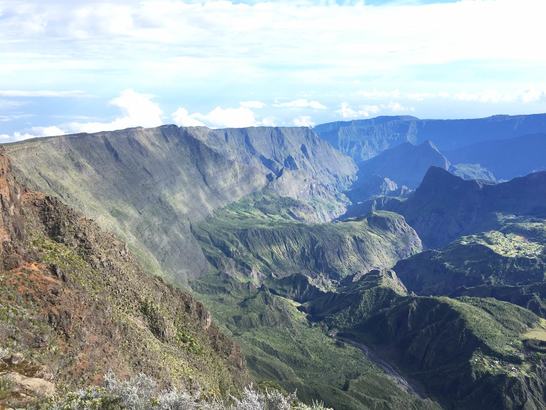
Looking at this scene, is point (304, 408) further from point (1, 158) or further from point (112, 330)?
point (1, 158)

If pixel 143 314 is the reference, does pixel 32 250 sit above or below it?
above

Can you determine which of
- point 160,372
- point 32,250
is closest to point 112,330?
point 160,372

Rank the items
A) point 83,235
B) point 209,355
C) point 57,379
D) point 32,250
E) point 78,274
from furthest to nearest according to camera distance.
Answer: point 209,355 < point 83,235 < point 78,274 < point 32,250 < point 57,379

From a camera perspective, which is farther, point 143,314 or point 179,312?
point 179,312

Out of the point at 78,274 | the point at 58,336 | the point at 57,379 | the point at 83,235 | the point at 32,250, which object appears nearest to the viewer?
the point at 57,379

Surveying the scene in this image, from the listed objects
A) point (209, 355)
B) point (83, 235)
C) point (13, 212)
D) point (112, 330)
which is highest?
point (13, 212)

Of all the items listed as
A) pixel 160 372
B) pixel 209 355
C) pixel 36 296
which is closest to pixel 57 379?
pixel 36 296
